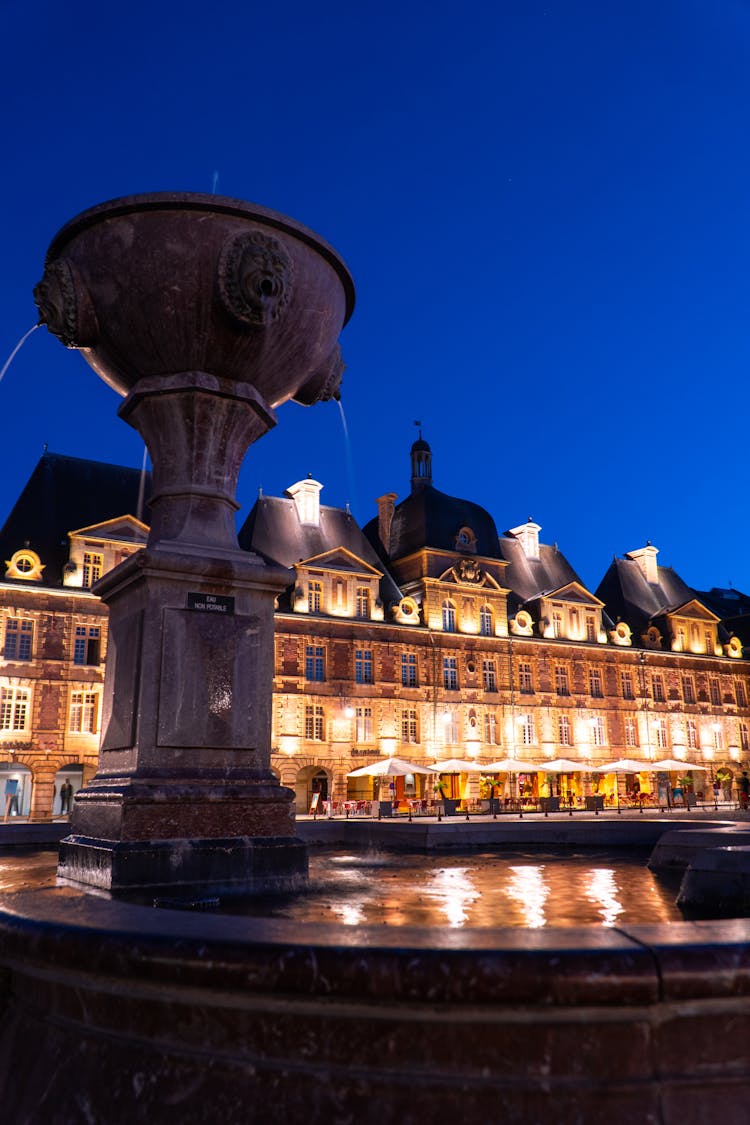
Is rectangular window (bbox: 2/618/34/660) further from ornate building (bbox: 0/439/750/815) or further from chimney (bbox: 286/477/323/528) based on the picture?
chimney (bbox: 286/477/323/528)

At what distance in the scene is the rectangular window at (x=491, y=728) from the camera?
133 ft

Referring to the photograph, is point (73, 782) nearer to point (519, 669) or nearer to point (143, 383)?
point (519, 669)

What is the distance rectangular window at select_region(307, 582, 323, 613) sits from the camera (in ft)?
124

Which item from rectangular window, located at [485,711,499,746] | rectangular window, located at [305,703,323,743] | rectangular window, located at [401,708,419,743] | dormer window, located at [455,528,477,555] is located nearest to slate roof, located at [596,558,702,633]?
dormer window, located at [455,528,477,555]

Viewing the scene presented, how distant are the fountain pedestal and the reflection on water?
83 centimetres

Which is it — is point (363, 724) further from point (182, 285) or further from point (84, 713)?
point (182, 285)

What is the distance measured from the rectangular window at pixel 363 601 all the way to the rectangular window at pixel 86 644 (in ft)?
36.4

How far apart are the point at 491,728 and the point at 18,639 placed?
20.5m

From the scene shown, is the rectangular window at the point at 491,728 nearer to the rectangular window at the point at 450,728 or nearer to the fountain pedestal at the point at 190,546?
the rectangular window at the point at 450,728

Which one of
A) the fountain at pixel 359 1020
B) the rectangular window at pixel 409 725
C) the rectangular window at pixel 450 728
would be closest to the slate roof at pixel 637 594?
the rectangular window at pixel 450 728

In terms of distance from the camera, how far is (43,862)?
8805 millimetres

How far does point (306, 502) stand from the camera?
41.1 m

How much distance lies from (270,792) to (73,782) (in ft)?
91.5

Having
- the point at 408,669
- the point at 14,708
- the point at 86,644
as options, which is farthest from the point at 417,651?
the point at 14,708
